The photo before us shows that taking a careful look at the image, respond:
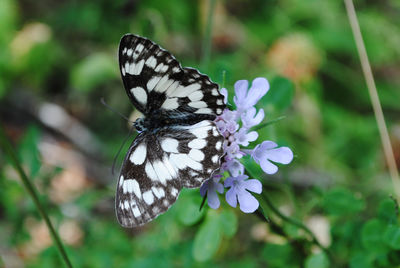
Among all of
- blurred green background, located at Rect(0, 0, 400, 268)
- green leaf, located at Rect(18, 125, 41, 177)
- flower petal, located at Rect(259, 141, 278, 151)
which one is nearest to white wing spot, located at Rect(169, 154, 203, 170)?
flower petal, located at Rect(259, 141, 278, 151)

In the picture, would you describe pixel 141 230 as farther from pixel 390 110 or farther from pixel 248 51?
pixel 390 110

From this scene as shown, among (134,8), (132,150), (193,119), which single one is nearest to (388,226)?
(193,119)

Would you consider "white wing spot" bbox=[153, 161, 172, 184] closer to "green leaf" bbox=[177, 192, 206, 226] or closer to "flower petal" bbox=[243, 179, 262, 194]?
"flower petal" bbox=[243, 179, 262, 194]

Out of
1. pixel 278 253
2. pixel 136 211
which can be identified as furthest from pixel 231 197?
pixel 278 253

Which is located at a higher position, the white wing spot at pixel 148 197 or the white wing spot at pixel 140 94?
the white wing spot at pixel 140 94

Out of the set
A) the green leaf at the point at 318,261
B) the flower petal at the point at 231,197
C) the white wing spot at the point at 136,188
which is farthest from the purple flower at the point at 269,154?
the green leaf at the point at 318,261

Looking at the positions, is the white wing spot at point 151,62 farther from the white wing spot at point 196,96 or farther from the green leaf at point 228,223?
the green leaf at point 228,223

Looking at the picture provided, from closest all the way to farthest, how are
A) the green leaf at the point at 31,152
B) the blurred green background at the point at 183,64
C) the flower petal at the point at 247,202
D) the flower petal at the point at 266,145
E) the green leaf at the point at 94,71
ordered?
the flower petal at the point at 247,202
the flower petal at the point at 266,145
the green leaf at the point at 31,152
the blurred green background at the point at 183,64
the green leaf at the point at 94,71
